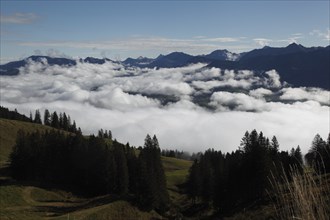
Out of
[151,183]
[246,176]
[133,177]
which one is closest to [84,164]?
[133,177]

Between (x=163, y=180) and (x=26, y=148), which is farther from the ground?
(x=26, y=148)

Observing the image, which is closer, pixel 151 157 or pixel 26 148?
pixel 151 157

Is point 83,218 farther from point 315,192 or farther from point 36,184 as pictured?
point 315,192

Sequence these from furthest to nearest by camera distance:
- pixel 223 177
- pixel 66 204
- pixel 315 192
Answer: pixel 223 177, pixel 66 204, pixel 315 192

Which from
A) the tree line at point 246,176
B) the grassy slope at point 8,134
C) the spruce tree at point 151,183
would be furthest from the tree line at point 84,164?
the grassy slope at point 8,134

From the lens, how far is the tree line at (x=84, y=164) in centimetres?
9719

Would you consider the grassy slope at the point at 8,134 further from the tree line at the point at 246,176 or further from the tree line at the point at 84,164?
the tree line at the point at 246,176

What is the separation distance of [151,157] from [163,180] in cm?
666

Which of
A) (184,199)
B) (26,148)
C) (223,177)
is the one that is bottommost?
(184,199)

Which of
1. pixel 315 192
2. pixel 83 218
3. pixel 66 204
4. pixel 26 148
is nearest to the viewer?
pixel 315 192

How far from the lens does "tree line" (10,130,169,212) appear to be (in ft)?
319

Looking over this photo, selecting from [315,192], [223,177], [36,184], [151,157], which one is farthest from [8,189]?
[315,192]

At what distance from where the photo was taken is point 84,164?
352ft

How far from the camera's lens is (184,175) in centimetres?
13962
